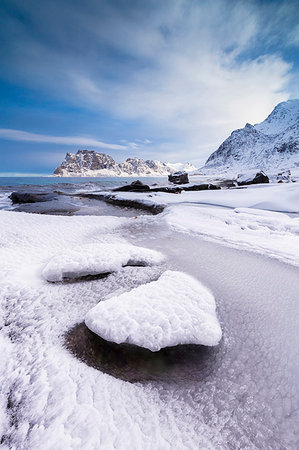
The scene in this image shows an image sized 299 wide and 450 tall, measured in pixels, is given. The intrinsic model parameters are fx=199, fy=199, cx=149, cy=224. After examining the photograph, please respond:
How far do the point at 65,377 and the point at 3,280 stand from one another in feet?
4.87

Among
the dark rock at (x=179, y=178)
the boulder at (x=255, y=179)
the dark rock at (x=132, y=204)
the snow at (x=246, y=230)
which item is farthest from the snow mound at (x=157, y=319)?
the dark rock at (x=179, y=178)

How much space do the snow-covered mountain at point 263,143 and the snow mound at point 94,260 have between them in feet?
339

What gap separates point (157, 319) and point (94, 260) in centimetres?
129

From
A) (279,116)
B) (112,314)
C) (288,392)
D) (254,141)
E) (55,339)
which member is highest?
(279,116)

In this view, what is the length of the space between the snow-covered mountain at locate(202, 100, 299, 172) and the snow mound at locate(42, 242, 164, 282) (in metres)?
103

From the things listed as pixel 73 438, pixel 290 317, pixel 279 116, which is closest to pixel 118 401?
pixel 73 438

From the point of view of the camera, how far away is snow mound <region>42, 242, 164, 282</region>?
7.63ft

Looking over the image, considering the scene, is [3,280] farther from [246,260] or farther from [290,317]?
[246,260]

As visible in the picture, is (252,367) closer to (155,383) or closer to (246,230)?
(155,383)

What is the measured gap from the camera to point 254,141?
430ft

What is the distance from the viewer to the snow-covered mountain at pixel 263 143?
324 feet

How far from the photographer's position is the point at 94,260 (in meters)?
2.53

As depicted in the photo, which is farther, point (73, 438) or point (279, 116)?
point (279, 116)

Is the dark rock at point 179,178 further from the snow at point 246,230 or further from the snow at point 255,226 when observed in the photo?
the snow at point 246,230
